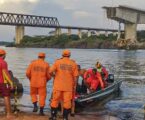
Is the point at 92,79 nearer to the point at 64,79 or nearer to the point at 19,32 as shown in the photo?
the point at 64,79

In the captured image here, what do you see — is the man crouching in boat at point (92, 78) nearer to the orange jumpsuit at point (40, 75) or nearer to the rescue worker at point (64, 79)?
the orange jumpsuit at point (40, 75)

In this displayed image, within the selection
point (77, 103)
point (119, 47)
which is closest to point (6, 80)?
point (77, 103)

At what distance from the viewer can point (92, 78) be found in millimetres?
19828

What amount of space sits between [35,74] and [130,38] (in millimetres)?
148911

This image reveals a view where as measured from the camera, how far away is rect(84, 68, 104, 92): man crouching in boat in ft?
64.4

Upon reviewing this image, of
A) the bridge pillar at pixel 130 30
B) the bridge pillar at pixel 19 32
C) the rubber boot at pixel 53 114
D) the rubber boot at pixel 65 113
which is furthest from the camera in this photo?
the bridge pillar at pixel 19 32

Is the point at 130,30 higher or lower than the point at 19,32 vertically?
higher

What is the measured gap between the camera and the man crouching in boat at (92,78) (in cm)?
1962

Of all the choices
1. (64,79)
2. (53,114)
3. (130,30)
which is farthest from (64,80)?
(130,30)

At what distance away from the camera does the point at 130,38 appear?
531 feet

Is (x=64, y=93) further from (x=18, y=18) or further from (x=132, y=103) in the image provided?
(x=18, y=18)

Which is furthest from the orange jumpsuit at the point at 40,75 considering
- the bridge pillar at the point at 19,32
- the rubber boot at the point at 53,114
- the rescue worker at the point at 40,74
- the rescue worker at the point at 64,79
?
the bridge pillar at the point at 19,32

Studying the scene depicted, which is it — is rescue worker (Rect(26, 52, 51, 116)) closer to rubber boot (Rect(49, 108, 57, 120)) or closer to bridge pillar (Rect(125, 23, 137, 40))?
rubber boot (Rect(49, 108, 57, 120))

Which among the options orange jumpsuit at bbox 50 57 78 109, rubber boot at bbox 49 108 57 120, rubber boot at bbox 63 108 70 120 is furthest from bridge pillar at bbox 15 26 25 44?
orange jumpsuit at bbox 50 57 78 109
